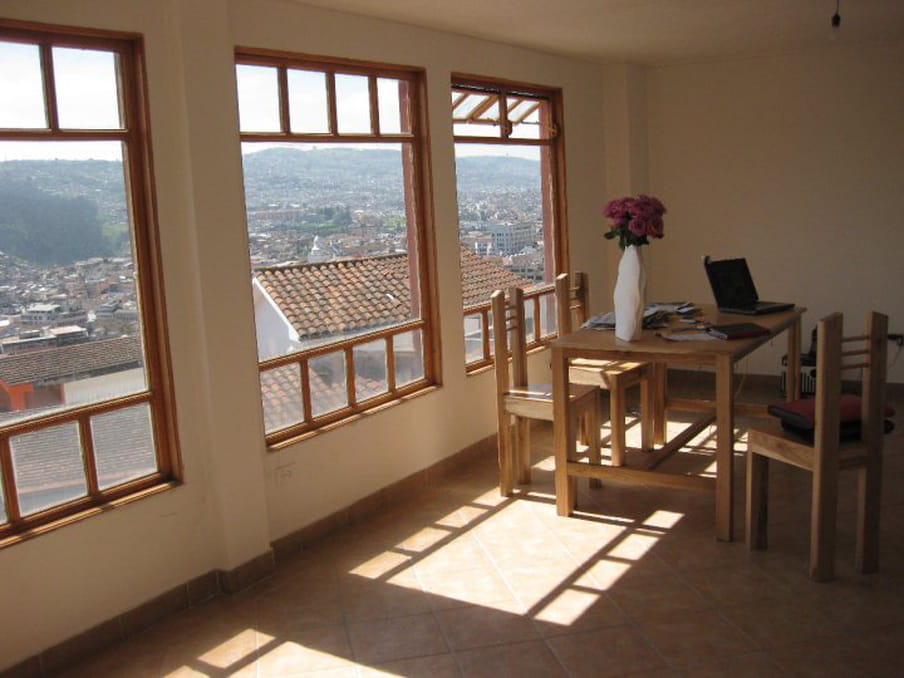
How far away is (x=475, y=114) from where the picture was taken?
6121 millimetres

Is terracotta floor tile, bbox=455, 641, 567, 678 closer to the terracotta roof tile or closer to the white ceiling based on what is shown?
the terracotta roof tile

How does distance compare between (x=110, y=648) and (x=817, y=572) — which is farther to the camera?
(x=817, y=572)

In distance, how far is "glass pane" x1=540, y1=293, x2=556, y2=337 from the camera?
273 inches

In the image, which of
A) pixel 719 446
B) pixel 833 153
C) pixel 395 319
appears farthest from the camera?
pixel 833 153

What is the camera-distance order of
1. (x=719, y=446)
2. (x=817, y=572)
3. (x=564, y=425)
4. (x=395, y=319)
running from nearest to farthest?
(x=817, y=572) < (x=719, y=446) < (x=564, y=425) < (x=395, y=319)

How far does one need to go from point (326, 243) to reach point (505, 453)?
154 cm

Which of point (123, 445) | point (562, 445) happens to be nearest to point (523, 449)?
point (562, 445)

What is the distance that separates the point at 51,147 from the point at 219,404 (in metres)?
1.26

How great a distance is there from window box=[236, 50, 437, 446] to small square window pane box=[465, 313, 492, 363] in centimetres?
44

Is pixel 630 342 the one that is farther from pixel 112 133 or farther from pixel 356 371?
pixel 112 133

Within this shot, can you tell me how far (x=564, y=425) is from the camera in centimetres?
505

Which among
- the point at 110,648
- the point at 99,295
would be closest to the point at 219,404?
the point at 99,295

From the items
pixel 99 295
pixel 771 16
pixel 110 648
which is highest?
pixel 771 16

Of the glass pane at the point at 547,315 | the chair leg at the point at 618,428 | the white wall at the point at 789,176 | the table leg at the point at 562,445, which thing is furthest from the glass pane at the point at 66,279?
the white wall at the point at 789,176
